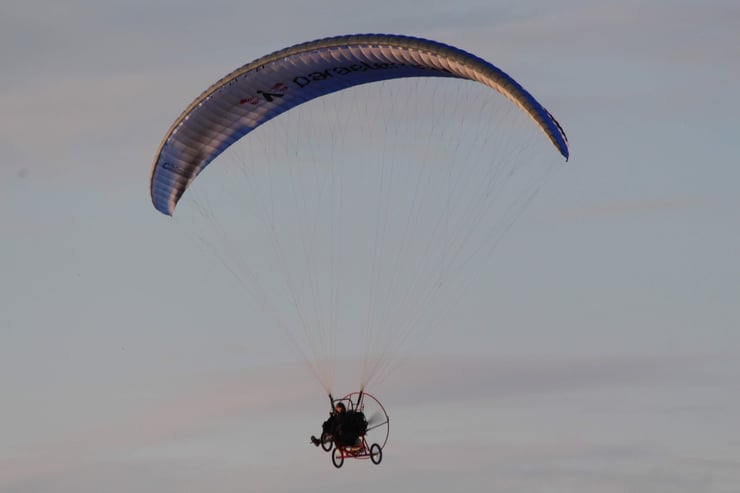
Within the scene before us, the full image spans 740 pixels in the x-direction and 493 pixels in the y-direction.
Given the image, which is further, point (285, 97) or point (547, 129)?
point (285, 97)

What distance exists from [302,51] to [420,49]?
3880mm

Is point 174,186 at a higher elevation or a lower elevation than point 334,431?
higher

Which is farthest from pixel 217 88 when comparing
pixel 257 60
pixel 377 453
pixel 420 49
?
pixel 377 453

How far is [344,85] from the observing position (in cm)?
7106

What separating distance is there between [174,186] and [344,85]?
6531 millimetres

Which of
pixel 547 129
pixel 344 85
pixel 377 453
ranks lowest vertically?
pixel 377 453

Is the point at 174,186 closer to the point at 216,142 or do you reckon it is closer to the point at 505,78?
the point at 216,142

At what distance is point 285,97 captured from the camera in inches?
2808

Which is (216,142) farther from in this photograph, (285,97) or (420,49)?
(420,49)

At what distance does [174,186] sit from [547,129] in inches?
524

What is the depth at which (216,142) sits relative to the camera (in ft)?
238

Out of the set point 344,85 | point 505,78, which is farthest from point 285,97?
point 505,78

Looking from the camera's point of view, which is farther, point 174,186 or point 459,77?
point 174,186

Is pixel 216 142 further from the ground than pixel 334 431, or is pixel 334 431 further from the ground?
pixel 216 142
